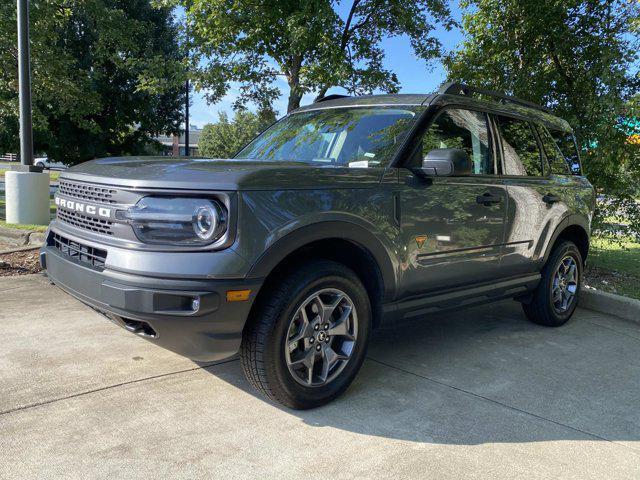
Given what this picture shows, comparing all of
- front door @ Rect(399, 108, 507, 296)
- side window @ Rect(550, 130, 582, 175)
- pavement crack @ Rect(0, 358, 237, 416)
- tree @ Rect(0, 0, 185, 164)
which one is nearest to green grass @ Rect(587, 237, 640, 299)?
side window @ Rect(550, 130, 582, 175)

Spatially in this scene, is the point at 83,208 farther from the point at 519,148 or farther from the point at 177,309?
the point at 519,148

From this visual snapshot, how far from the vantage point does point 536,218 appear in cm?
459

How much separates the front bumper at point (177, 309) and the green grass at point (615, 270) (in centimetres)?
529

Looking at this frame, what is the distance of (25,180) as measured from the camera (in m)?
8.31

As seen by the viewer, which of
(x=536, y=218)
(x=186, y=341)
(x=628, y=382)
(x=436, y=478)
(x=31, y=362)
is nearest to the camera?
(x=436, y=478)

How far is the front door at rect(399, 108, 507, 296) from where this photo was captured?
3.53 meters

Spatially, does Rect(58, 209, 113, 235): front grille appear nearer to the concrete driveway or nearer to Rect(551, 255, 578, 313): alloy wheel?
the concrete driveway

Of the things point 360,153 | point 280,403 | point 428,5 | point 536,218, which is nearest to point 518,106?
point 536,218

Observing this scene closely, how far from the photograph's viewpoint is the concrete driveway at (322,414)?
2600 mm

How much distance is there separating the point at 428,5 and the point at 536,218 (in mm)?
7647

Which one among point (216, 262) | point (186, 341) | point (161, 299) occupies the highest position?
point (216, 262)

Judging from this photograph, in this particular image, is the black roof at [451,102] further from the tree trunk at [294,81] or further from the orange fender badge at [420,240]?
the tree trunk at [294,81]

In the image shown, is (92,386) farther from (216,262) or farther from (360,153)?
(360,153)

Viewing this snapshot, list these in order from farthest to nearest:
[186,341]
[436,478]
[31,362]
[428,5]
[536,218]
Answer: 1. [428,5]
2. [536,218]
3. [31,362]
4. [186,341]
5. [436,478]
